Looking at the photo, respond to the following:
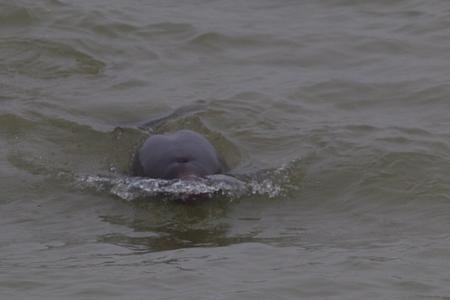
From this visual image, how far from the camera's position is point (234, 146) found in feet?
29.4

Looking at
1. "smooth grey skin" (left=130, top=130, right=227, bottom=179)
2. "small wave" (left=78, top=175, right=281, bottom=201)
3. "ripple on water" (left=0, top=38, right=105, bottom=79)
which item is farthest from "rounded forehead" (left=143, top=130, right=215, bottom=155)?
"ripple on water" (left=0, top=38, right=105, bottom=79)

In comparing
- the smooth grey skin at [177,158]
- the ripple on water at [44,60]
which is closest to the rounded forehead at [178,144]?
the smooth grey skin at [177,158]

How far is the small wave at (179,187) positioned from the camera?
7.36 m

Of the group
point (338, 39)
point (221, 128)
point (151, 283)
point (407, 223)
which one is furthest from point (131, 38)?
point (151, 283)

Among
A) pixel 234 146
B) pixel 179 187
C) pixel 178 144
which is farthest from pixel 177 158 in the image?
pixel 234 146

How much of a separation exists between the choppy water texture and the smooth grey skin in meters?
0.15

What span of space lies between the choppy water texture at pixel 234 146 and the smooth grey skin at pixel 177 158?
15 cm

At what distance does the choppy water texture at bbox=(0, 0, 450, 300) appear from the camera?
5848mm

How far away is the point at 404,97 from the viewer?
33.0 feet

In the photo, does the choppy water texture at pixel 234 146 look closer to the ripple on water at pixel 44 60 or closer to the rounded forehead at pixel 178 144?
the ripple on water at pixel 44 60

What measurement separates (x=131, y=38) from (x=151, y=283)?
6.88 meters

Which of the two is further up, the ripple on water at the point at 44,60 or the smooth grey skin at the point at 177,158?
the ripple on water at the point at 44,60

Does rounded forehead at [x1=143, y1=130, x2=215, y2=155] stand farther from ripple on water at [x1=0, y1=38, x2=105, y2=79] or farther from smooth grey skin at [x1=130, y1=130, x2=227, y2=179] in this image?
ripple on water at [x1=0, y1=38, x2=105, y2=79]

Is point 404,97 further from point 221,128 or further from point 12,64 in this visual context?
point 12,64
